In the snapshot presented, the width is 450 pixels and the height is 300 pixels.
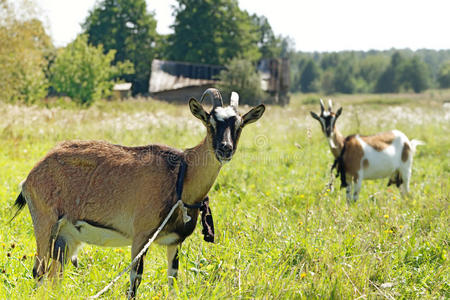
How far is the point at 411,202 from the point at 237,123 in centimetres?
411

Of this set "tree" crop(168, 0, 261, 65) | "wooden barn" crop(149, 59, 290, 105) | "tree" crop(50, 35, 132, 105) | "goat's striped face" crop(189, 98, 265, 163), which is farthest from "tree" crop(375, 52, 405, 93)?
"goat's striped face" crop(189, 98, 265, 163)

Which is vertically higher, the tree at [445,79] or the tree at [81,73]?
the tree at [445,79]

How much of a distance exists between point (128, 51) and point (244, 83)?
14.6 meters

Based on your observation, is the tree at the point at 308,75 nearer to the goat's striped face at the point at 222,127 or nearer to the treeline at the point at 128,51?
the treeline at the point at 128,51

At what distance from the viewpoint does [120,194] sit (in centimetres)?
349

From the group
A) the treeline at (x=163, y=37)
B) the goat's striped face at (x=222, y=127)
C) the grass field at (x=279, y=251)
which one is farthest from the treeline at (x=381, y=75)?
the goat's striped face at (x=222, y=127)

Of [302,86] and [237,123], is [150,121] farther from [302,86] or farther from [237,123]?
[302,86]

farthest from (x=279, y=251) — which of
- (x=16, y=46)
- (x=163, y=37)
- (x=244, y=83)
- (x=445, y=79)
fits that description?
(x=445, y=79)

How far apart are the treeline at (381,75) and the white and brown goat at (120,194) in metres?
87.8

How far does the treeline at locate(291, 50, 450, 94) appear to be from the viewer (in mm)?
83875

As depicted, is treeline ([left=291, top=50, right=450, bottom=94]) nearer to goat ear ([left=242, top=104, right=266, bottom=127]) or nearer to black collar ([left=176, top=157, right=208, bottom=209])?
goat ear ([left=242, top=104, right=266, bottom=127])

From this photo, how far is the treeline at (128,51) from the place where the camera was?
18844 millimetres

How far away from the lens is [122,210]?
346cm

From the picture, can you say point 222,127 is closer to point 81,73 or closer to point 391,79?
point 81,73
